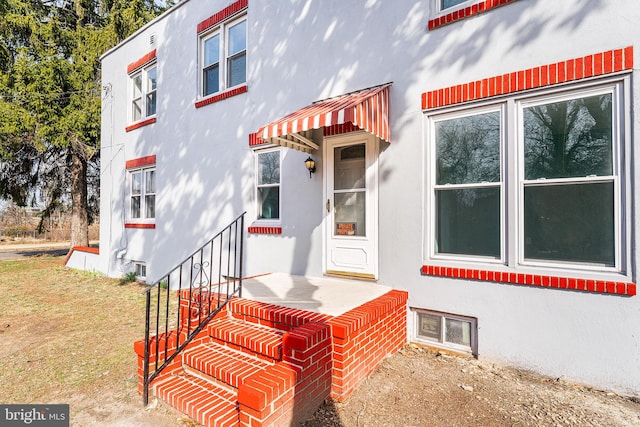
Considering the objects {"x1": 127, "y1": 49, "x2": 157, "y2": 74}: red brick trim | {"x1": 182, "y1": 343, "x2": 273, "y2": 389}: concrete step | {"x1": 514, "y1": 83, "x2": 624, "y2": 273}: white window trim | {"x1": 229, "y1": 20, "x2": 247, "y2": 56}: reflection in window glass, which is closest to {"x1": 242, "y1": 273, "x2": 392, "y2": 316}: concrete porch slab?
{"x1": 182, "y1": 343, "x2": 273, "y2": 389}: concrete step

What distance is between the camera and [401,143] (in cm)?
454

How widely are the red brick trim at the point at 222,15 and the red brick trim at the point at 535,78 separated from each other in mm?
4456

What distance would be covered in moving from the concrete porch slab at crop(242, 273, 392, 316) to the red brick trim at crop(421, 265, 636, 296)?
0.80 meters

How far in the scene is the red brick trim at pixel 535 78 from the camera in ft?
10.7

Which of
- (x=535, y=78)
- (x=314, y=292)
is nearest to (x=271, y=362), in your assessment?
(x=314, y=292)

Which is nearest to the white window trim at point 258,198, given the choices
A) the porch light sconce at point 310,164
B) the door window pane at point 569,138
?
Result: the porch light sconce at point 310,164

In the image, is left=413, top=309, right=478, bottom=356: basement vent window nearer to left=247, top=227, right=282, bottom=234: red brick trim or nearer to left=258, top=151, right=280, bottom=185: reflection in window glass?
left=247, top=227, right=282, bottom=234: red brick trim

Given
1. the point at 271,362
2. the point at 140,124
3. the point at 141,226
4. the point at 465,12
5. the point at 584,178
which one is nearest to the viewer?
the point at 271,362

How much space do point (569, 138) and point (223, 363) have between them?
4.14 m

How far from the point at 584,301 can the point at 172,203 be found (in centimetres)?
764

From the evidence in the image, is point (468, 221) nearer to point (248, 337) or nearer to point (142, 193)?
point (248, 337)

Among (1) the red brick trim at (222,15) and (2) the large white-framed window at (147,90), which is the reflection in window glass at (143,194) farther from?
(1) the red brick trim at (222,15)

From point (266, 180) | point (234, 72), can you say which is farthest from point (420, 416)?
point (234, 72)

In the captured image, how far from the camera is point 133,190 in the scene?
947cm
